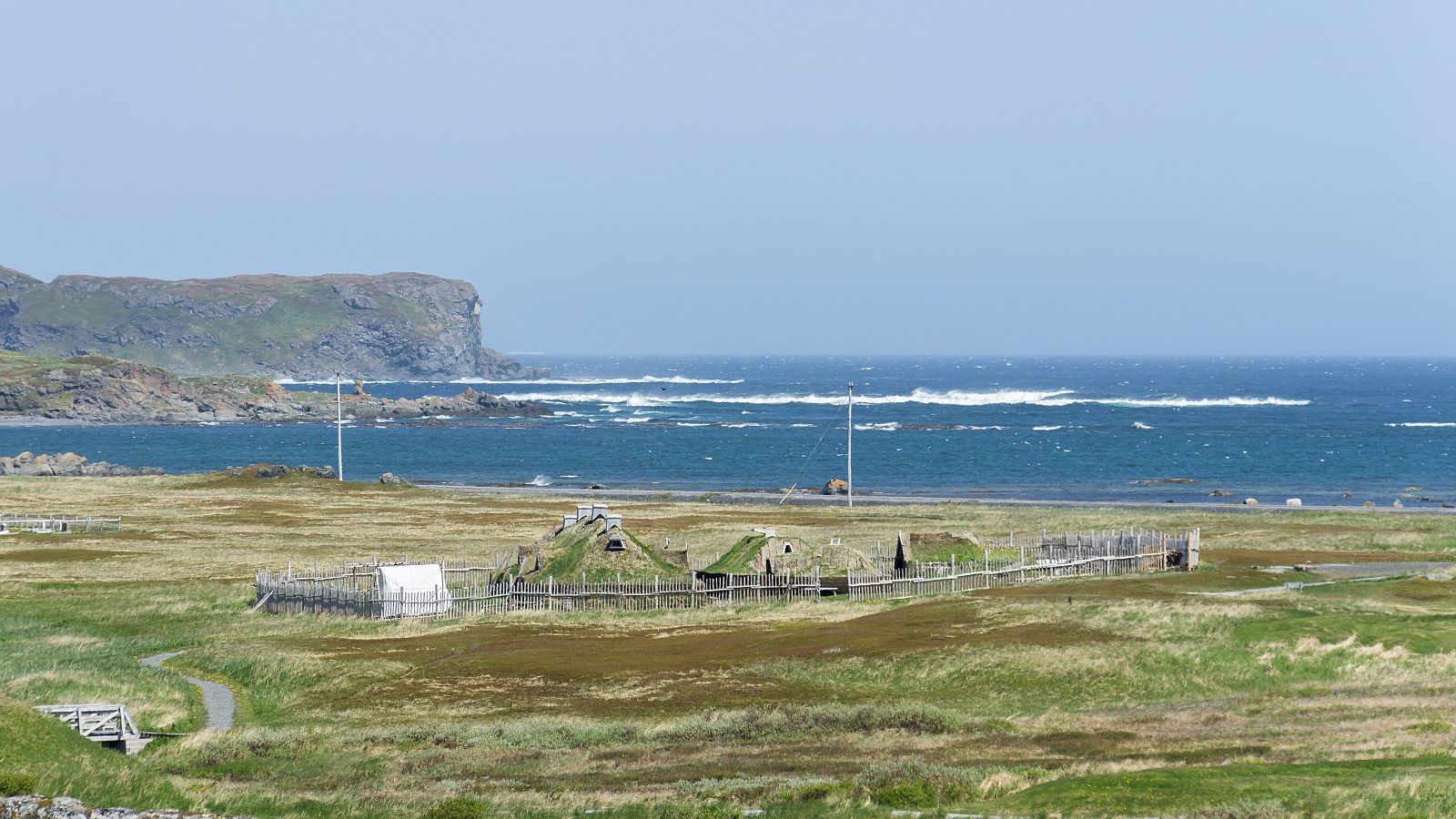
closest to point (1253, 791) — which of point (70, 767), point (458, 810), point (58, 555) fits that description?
point (458, 810)

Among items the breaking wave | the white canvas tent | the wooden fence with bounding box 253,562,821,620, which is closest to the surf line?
the white canvas tent

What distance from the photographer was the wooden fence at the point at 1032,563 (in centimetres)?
5009

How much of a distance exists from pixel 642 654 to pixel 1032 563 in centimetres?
1940

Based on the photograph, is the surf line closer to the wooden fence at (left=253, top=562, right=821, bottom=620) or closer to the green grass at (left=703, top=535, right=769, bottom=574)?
the wooden fence at (left=253, top=562, right=821, bottom=620)

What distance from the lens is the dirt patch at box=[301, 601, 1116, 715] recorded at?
34.1 metres

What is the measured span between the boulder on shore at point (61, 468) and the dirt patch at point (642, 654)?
9300cm

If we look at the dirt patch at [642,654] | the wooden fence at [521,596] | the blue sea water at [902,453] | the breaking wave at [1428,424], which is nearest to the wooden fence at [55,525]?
the wooden fence at [521,596]

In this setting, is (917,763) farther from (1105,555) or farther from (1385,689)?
(1105,555)

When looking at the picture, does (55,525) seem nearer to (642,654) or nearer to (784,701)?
(642,654)

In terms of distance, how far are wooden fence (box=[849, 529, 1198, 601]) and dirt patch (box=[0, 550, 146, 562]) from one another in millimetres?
36739

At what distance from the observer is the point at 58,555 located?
212 feet

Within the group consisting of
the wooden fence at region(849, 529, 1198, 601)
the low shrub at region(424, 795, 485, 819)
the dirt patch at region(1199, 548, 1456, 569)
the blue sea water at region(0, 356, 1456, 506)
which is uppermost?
the low shrub at region(424, 795, 485, 819)

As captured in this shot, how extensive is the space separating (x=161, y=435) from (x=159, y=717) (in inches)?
6449

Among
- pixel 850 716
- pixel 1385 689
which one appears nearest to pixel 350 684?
pixel 850 716
